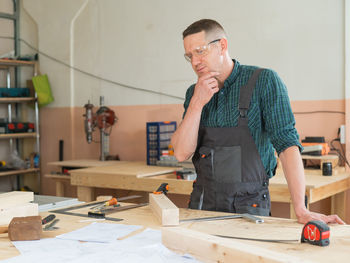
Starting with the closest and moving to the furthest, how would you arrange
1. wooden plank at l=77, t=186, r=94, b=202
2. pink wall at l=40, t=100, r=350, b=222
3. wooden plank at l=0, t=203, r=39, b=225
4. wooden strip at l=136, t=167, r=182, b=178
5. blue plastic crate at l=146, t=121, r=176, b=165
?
wooden plank at l=0, t=203, r=39, b=225 < wooden strip at l=136, t=167, r=182, b=178 < pink wall at l=40, t=100, r=350, b=222 < wooden plank at l=77, t=186, r=94, b=202 < blue plastic crate at l=146, t=121, r=176, b=165

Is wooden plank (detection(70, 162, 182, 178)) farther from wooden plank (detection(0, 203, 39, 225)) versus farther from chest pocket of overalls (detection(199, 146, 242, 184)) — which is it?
wooden plank (detection(0, 203, 39, 225))

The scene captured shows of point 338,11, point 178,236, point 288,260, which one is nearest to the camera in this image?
point 288,260

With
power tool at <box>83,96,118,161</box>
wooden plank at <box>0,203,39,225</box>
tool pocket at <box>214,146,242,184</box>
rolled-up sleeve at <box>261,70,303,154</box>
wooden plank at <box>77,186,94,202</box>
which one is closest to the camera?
wooden plank at <box>0,203,39,225</box>

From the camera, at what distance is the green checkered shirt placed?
2.01 meters

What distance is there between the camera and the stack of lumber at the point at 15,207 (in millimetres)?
1755

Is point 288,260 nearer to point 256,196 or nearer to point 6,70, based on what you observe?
point 256,196

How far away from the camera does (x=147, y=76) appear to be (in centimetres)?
511

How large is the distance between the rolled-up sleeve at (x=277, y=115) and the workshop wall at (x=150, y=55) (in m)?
2.09

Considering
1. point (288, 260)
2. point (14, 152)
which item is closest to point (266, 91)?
point (288, 260)

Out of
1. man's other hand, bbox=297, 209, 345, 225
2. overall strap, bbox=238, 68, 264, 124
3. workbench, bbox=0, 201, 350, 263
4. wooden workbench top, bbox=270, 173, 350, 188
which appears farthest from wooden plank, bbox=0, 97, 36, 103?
man's other hand, bbox=297, 209, 345, 225

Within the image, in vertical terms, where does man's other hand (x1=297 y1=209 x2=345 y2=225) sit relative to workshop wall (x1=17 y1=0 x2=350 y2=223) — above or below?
below

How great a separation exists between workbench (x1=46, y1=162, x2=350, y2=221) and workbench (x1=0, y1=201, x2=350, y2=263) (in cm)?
141

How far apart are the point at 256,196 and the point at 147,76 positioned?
3.23m

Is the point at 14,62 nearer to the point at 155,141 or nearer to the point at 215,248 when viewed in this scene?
the point at 155,141
